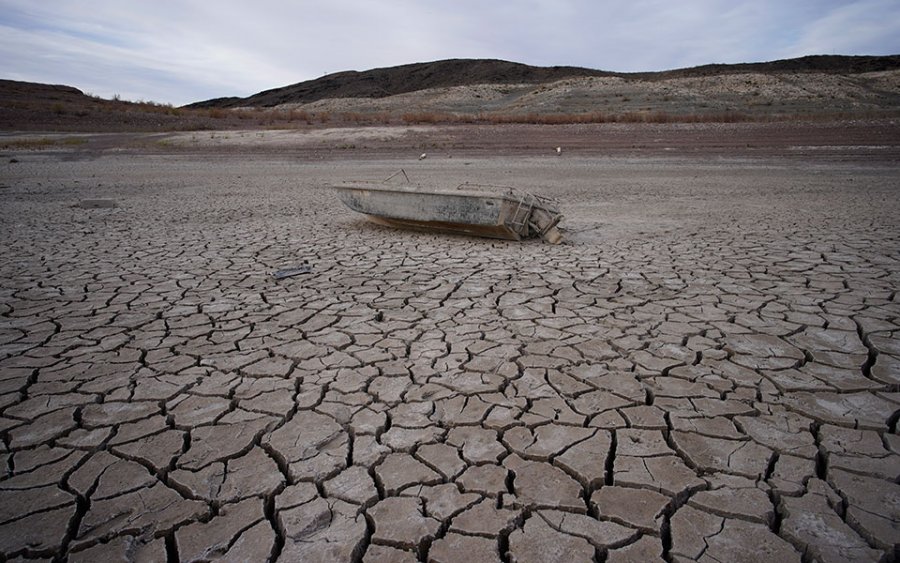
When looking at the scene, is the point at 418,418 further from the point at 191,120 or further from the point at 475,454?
the point at 191,120

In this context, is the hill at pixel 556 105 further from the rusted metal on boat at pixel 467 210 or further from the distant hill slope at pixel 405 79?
the rusted metal on boat at pixel 467 210

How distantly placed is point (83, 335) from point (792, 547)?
405 centimetres

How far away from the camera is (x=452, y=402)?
8.33ft

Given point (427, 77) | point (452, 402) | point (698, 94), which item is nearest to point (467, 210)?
point (452, 402)

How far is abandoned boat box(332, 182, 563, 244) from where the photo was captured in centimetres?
590

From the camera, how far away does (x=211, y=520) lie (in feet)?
5.89

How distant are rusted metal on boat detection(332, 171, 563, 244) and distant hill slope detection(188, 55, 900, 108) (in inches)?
1853

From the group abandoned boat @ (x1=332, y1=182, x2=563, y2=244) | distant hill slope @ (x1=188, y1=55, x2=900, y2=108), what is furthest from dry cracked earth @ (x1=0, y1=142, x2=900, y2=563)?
distant hill slope @ (x1=188, y1=55, x2=900, y2=108)

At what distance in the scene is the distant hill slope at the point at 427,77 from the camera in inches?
1966

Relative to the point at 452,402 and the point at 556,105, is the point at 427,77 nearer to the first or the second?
the point at 556,105

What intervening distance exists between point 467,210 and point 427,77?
56.6 meters

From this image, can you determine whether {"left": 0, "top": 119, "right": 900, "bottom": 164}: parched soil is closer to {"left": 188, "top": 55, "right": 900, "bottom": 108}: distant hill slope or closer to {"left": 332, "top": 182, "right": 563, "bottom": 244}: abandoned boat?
{"left": 332, "top": 182, "right": 563, "bottom": 244}: abandoned boat

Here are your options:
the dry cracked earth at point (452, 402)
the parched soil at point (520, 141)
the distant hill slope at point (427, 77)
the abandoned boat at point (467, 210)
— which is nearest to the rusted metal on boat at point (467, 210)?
the abandoned boat at point (467, 210)

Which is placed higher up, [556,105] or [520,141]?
[556,105]
